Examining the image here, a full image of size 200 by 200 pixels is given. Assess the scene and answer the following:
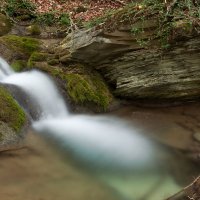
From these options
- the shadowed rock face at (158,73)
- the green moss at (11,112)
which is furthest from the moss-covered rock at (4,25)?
the green moss at (11,112)

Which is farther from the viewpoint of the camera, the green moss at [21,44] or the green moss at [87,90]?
the green moss at [21,44]

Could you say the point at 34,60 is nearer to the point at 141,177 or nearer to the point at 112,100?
the point at 112,100

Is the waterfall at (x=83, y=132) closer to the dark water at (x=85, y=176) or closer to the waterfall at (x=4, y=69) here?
the waterfall at (x=4, y=69)

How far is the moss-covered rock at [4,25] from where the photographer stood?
12.0 m

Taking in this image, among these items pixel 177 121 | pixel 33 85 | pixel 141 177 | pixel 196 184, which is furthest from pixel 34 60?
pixel 196 184

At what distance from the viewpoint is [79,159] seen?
278 inches

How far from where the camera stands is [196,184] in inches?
210

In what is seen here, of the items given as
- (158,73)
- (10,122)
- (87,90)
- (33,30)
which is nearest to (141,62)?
(158,73)

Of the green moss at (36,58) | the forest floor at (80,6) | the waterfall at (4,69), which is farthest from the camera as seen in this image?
the forest floor at (80,6)

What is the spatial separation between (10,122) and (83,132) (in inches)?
63.0

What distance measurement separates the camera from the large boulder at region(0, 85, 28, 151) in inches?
282

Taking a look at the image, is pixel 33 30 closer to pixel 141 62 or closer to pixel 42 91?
pixel 42 91

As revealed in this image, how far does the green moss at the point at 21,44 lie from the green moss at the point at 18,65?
0.43 m

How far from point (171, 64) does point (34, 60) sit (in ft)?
10.9
